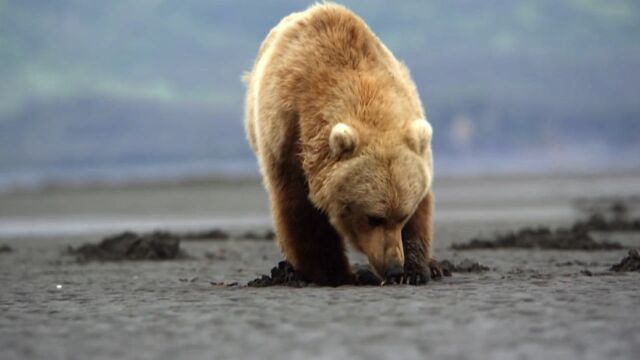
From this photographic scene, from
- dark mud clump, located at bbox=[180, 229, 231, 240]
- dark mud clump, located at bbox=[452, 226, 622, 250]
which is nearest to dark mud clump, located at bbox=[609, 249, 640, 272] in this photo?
dark mud clump, located at bbox=[452, 226, 622, 250]

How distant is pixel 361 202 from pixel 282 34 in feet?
6.43

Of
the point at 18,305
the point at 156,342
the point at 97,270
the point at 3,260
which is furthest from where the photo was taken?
the point at 3,260

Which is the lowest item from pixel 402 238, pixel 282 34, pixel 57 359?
pixel 57 359

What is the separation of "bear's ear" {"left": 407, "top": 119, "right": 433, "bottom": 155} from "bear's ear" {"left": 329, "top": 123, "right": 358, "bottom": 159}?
0.34m

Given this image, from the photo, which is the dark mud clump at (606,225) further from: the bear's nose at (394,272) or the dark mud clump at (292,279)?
the bear's nose at (394,272)

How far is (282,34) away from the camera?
24.7 feet

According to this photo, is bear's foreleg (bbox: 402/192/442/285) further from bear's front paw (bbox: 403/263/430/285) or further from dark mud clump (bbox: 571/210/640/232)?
dark mud clump (bbox: 571/210/640/232)

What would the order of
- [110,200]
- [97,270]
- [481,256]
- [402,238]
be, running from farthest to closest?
[110,200], [481,256], [97,270], [402,238]

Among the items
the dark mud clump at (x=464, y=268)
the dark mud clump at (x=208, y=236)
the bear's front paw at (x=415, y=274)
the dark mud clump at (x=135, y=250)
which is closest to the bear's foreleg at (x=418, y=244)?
the bear's front paw at (x=415, y=274)

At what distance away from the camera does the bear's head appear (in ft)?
19.6

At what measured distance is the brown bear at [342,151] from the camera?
6.04m

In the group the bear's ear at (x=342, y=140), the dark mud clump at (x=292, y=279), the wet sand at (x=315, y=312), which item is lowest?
the wet sand at (x=315, y=312)

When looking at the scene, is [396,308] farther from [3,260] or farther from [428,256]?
[3,260]

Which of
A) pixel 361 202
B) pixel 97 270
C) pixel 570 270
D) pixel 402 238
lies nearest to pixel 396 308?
pixel 361 202
